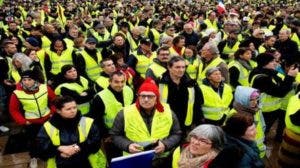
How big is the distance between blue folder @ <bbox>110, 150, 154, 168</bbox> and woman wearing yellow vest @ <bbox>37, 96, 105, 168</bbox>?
0.97 meters

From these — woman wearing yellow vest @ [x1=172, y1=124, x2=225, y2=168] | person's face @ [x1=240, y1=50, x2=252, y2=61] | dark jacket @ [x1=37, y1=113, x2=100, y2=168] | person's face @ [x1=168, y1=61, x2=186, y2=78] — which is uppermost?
person's face @ [x1=240, y1=50, x2=252, y2=61]

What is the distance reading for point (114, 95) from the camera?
4918 mm

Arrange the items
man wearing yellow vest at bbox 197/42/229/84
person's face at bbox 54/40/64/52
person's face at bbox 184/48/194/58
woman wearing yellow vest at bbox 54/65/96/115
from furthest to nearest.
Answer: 1. person's face at bbox 54/40/64/52
2. person's face at bbox 184/48/194/58
3. man wearing yellow vest at bbox 197/42/229/84
4. woman wearing yellow vest at bbox 54/65/96/115

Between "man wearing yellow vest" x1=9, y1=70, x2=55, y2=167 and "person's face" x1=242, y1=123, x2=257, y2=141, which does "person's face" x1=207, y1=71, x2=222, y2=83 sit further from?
"man wearing yellow vest" x1=9, y1=70, x2=55, y2=167

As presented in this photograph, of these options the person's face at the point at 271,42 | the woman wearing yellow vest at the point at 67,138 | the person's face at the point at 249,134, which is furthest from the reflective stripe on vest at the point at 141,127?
the person's face at the point at 271,42

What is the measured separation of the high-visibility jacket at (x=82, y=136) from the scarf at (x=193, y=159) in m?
1.32

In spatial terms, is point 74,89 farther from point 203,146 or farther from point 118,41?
point 203,146

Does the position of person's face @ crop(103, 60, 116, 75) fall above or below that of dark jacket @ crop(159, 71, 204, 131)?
above

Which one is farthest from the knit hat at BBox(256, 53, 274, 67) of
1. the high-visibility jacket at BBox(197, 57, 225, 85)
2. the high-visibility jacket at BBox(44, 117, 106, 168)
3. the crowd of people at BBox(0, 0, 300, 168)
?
the high-visibility jacket at BBox(44, 117, 106, 168)

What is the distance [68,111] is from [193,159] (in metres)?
1.55

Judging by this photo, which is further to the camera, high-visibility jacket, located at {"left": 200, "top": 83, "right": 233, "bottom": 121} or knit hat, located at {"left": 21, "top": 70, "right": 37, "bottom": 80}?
knit hat, located at {"left": 21, "top": 70, "right": 37, "bottom": 80}

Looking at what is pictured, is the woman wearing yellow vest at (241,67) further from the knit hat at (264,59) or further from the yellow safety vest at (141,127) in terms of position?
the yellow safety vest at (141,127)

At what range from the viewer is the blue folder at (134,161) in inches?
122

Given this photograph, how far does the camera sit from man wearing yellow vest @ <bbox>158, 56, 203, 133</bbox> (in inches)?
193
